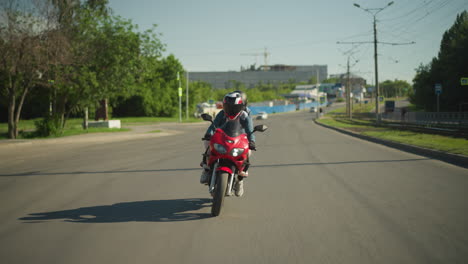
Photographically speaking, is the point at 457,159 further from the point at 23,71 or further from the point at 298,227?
the point at 23,71

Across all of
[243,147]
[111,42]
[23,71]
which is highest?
[111,42]

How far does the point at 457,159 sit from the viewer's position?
11.5m

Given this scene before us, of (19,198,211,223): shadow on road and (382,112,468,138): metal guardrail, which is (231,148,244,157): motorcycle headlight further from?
(382,112,468,138): metal guardrail

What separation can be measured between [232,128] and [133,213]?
74.7 inches

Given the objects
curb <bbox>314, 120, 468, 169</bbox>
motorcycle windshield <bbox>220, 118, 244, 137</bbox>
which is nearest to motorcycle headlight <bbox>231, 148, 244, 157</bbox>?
motorcycle windshield <bbox>220, 118, 244, 137</bbox>

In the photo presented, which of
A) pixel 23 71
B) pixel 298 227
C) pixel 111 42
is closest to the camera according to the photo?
pixel 298 227

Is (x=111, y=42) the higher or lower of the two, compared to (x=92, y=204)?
higher

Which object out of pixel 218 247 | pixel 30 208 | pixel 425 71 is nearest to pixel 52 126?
pixel 30 208

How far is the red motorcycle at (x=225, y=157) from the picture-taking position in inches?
219

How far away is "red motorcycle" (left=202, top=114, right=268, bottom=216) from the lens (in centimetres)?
557

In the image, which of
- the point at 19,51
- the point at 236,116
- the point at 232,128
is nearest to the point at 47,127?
the point at 19,51

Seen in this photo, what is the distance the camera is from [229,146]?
5.68 meters

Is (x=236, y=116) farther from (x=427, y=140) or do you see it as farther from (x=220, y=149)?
(x=427, y=140)

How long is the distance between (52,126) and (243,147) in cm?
2047
